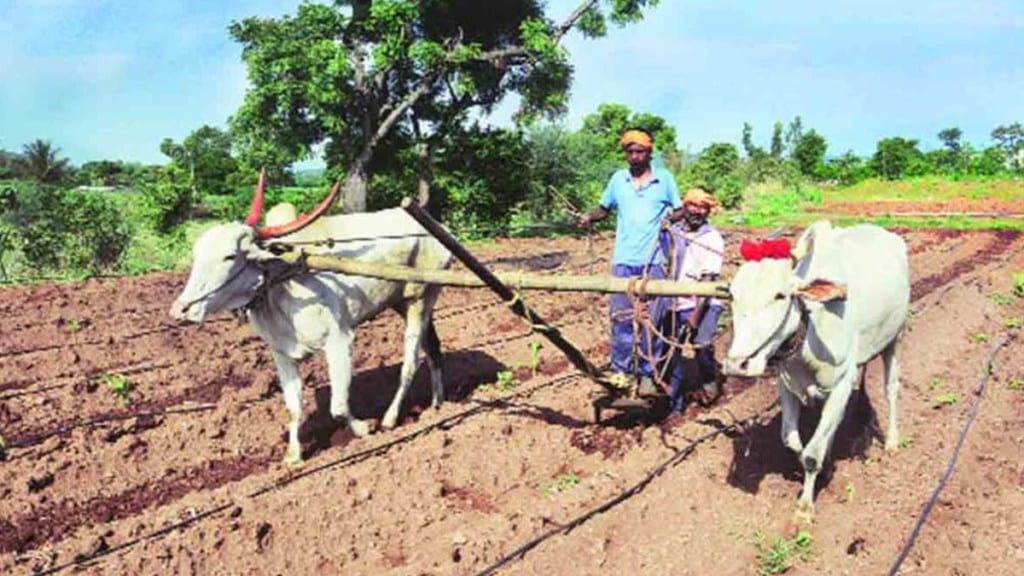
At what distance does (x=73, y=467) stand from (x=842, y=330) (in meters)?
5.26

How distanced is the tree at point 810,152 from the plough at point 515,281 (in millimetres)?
58883

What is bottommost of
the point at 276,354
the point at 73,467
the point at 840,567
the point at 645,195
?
the point at 840,567

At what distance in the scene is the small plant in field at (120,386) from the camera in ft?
26.7

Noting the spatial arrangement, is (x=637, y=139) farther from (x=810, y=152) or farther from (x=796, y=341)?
(x=810, y=152)

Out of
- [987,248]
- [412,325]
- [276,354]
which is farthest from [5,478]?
[987,248]

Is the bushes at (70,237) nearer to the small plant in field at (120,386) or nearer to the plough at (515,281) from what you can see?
the small plant in field at (120,386)

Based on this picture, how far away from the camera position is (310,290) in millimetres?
6598

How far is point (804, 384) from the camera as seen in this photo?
558cm

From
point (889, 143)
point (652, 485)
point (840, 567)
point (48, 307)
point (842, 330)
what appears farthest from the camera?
point (889, 143)

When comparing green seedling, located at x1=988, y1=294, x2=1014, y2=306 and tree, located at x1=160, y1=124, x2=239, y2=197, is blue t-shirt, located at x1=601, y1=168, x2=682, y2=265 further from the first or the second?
tree, located at x1=160, y1=124, x2=239, y2=197

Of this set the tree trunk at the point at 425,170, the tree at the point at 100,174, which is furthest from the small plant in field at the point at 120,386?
the tree at the point at 100,174

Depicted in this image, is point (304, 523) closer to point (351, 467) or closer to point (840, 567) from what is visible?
point (351, 467)

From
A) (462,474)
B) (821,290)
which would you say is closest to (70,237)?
(462,474)

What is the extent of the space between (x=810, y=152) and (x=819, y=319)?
6178cm
